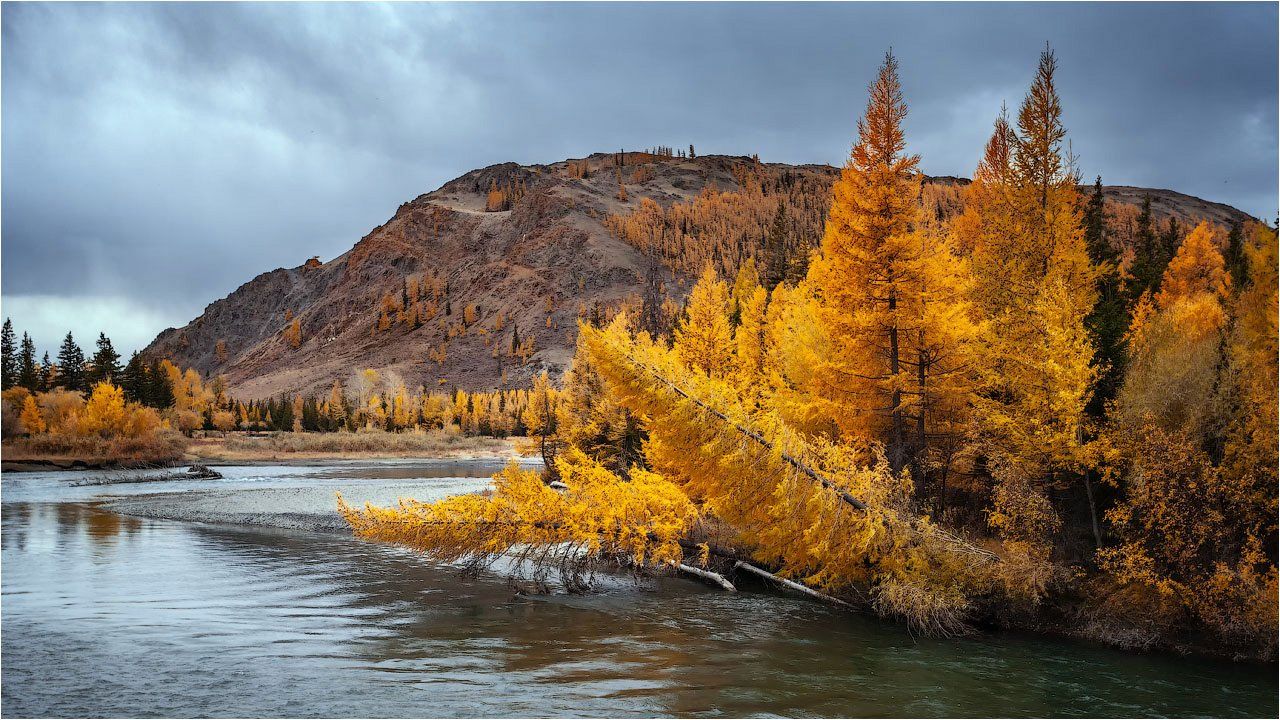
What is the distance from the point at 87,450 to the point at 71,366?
114ft

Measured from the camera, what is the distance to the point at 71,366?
361 feet

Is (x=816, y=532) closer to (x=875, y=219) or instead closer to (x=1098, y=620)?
(x=1098, y=620)

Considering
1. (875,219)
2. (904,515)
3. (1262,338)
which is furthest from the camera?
(875,219)

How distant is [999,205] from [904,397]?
1140 cm

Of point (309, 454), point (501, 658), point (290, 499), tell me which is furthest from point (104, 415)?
point (501, 658)

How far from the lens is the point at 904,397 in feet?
88.2

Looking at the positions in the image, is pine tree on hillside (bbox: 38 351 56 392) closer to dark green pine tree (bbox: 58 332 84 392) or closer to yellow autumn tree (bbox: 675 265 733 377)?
dark green pine tree (bbox: 58 332 84 392)

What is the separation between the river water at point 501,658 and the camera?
48.7 ft

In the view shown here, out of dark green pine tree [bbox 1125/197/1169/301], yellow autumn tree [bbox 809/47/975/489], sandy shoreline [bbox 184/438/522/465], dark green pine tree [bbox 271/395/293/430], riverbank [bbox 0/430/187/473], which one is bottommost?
sandy shoreline [bbox 184/438/522/465]

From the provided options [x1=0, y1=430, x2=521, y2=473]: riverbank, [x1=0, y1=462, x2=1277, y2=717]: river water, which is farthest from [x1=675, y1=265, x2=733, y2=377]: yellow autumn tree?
[x1=0, y1=430, x2=521, y2=473]: riverbank

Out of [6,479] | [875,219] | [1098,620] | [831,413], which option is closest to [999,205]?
[875,219]

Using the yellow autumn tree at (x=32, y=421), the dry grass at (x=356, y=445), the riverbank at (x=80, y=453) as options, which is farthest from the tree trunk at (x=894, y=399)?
the dry grass at (x=356, y=445)

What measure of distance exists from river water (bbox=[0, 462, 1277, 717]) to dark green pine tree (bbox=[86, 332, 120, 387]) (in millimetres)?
94723

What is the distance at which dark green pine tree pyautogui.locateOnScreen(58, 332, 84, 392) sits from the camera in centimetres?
10756
